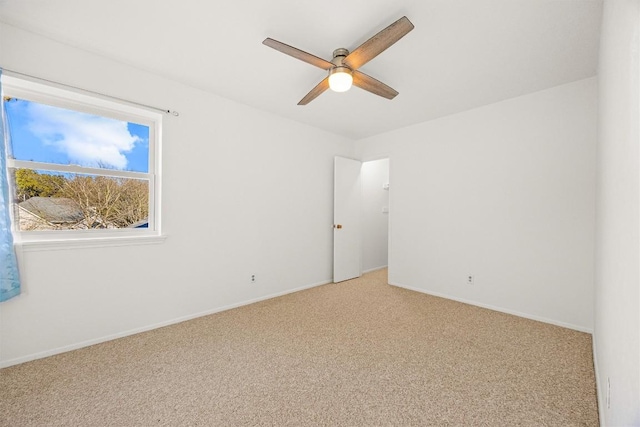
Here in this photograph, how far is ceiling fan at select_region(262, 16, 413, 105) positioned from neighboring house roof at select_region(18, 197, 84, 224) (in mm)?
2270

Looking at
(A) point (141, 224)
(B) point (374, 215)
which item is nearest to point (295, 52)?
(A) point (141, 224)

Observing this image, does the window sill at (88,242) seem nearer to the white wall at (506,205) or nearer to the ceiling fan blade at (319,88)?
the ceiling fan blade at (319,88)

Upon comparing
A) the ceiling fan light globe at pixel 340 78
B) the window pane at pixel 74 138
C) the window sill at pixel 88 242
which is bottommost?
the window sill at pixel 88 242

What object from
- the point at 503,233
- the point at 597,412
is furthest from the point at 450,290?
the point at 597,412

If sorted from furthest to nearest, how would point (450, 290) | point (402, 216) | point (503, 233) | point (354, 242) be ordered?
point (354, 242) → point (402, 216) → point (450, 290) → point (503, 233)

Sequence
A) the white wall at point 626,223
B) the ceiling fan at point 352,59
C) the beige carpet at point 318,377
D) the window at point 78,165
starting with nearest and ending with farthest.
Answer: the white wall at point 626,223
the beige carpet at point 318,377
the ceiling fan at point 352,59
the window at point 78,165

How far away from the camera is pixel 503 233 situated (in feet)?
10.2

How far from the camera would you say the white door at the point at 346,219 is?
14.1ft

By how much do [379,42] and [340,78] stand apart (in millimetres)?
407

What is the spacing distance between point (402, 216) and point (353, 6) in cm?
297

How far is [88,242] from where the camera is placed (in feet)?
7.39

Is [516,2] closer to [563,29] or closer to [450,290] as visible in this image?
[563,29]

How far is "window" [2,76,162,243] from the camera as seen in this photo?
210cm

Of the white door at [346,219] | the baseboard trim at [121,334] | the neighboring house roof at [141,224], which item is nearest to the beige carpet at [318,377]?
the baseboard trim at [121,334]
